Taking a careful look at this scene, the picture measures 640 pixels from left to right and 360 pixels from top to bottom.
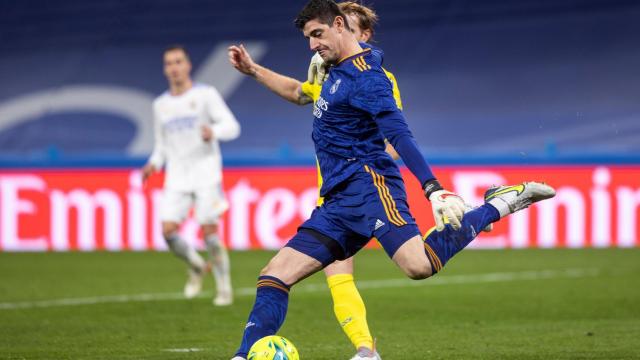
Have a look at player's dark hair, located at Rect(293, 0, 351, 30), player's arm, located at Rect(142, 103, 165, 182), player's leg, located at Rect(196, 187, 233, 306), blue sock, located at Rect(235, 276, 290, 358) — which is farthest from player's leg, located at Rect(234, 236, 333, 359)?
player's arm, located at Rect(142, 103, 165, 182)

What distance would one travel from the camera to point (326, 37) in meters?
5.97

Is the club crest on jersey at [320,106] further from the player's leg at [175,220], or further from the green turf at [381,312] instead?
the player's leg at [175,220]

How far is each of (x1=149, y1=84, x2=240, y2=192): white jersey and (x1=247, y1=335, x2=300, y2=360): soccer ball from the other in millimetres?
5573

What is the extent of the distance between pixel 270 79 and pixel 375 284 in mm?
6247

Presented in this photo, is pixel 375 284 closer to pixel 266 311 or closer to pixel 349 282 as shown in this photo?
pixel 349 282

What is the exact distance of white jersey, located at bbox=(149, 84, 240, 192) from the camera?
11.4 m

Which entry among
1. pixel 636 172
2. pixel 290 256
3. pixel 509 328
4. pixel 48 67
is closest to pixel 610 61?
pixel 636 172

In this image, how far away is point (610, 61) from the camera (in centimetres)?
2089

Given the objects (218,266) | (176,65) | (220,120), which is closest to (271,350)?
(218,266)

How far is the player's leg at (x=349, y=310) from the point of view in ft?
21.6

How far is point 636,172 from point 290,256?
11.8 m

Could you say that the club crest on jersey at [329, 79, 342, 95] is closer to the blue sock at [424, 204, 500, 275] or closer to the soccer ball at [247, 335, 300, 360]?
the blue sock at [424, 204, 500, 275]

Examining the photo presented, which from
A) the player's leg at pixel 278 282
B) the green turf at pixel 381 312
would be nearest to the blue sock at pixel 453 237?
the player's leg at pixel 278 282

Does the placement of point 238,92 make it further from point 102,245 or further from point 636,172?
point 636,172
